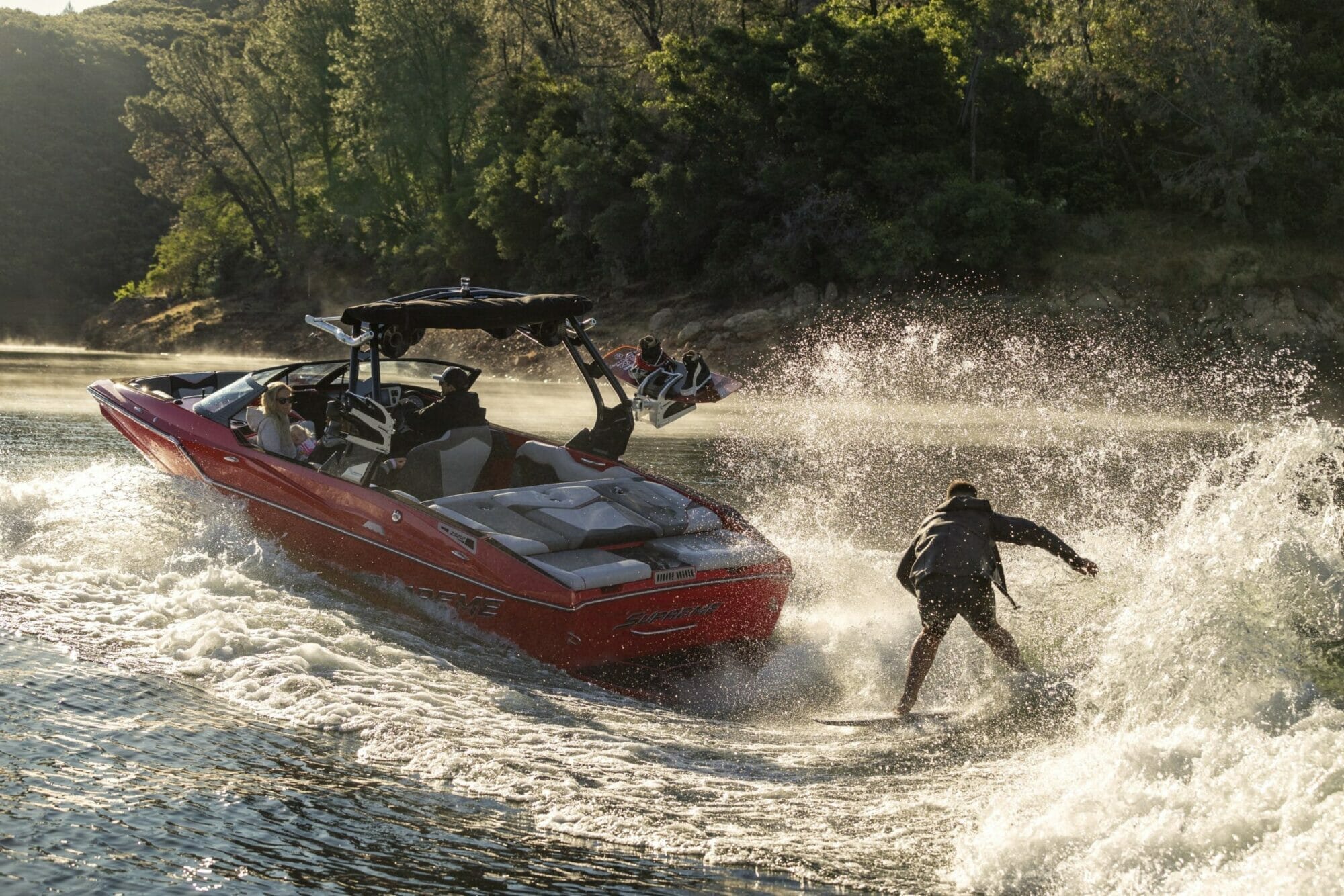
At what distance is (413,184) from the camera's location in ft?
182

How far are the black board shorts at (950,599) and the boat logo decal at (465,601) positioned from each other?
9.05ft

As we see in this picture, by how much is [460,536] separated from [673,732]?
2.35 meters

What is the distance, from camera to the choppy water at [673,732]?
5559 mm

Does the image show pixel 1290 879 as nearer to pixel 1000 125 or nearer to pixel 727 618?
pixel 727 618

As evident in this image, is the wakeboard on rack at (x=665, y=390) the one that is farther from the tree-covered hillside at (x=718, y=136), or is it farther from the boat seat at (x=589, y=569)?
the tree-covered hillside at (x=718, y=136)

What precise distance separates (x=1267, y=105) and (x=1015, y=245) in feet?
26.4

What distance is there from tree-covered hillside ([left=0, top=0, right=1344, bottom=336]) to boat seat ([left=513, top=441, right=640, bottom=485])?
23.6 meters

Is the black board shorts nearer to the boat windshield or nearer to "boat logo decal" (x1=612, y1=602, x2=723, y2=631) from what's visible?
"boat logo decal" (x1=612, y1=602, x2=723, y2=631)

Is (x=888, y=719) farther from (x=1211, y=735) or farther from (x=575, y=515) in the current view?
(x=575, y=515)

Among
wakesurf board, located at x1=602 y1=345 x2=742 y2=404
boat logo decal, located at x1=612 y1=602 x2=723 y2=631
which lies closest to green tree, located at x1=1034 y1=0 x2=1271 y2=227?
wakesurf board, located at x1=602 y1=345 x2=742 y2=404

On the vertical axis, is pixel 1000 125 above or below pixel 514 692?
above

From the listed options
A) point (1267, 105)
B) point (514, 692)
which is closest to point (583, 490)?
point (514, 692)

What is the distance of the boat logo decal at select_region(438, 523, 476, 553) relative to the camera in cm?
898

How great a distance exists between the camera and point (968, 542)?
8352 mm
